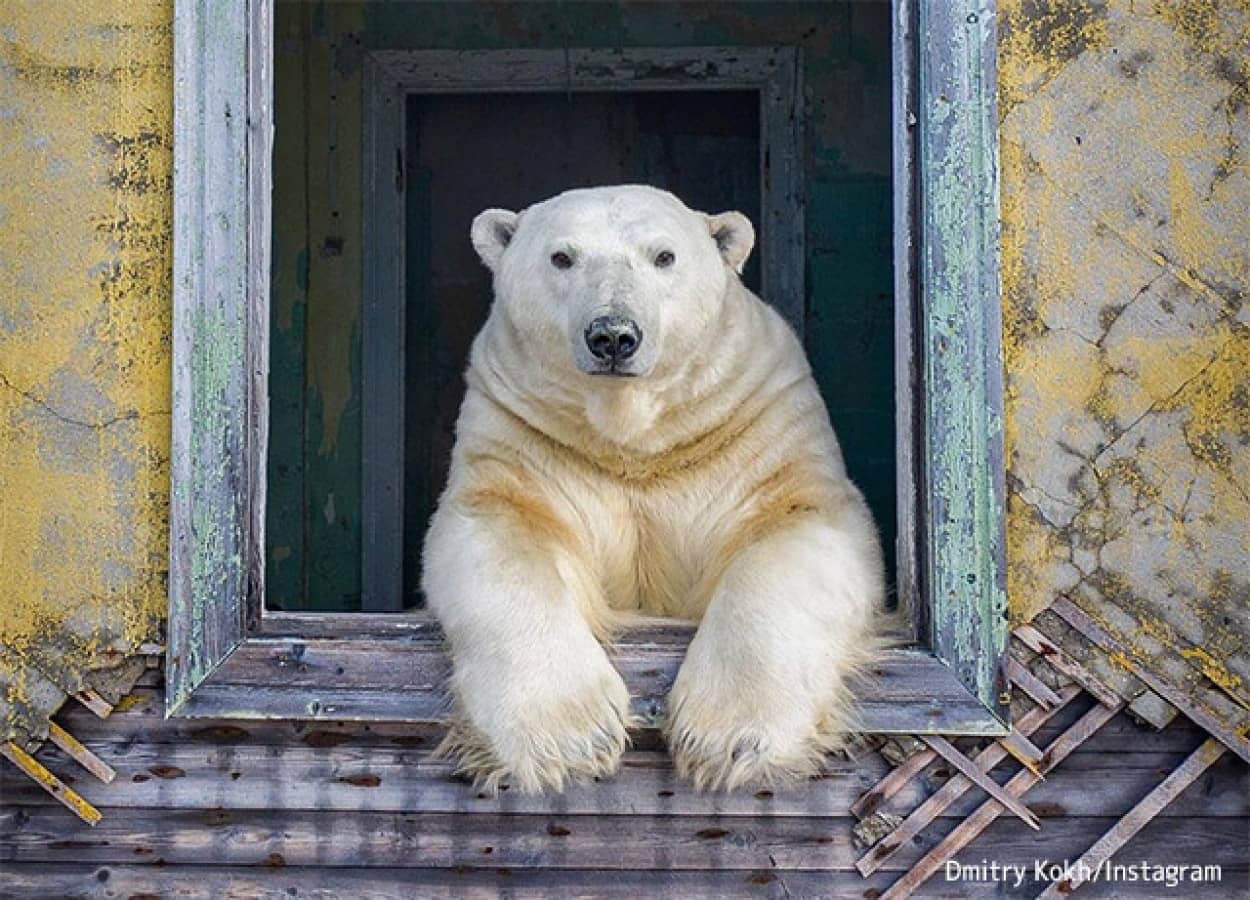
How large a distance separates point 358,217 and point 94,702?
244 cm

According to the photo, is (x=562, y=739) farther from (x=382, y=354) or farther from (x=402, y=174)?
(x=402, y=174)

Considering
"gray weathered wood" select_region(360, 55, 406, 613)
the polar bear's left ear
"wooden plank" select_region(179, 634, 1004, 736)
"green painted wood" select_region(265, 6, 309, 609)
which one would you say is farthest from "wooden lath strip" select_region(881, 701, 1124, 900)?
"green painted wood" select_region(265, 6, 309, 609)

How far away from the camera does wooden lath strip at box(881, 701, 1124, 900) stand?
9.53 ft

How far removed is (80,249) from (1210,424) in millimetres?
2115

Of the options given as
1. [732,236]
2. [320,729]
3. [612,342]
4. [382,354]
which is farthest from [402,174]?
[320,729]

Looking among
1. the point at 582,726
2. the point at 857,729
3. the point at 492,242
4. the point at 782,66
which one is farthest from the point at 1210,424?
the point at 782,66

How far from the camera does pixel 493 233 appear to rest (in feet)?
11.6

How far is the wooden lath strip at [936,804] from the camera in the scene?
9.55 feet

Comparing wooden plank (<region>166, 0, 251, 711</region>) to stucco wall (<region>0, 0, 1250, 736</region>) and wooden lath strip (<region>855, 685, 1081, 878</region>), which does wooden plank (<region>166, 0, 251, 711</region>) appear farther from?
wooden lath strip (<region>855, 685, 1081, 878</region>)

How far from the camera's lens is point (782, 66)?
5.09 m

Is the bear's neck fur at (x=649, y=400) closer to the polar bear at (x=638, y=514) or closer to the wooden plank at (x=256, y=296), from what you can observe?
the polar bear at (x=638, y=514)

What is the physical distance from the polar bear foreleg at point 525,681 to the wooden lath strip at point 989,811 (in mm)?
591

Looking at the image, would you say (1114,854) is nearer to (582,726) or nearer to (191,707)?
(582,726)

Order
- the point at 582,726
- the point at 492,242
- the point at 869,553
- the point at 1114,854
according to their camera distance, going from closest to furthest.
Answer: the point at 582,726 → the point at 1114,854 → the point at 869,553 → the point at 492,242
